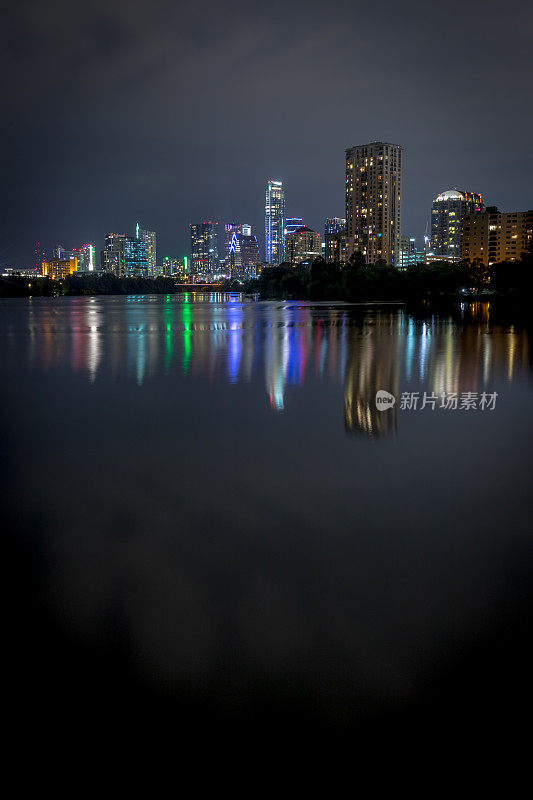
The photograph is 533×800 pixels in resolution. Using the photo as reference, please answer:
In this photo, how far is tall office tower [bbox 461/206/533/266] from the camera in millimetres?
188875

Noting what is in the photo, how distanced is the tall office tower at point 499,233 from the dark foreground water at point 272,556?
643ft

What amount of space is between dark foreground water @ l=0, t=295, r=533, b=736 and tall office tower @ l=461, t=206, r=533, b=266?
643 feet

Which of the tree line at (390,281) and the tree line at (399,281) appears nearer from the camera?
the tree line at (399,281)

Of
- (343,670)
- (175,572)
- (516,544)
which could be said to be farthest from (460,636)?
(175,572)

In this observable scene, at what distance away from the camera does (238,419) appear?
1122 centimetres

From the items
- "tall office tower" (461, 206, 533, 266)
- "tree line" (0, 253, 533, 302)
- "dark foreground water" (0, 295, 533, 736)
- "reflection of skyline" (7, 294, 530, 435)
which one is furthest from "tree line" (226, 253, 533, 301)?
"tall office tower" (461, 206, 533, 266)

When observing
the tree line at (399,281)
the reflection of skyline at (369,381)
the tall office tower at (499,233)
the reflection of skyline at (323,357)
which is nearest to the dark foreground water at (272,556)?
the reflection of skyline at (369,381)

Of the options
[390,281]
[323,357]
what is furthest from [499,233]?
[323,357]

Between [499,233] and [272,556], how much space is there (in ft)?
691

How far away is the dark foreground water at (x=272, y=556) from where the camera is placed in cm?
371

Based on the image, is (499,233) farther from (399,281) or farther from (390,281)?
(390,281)

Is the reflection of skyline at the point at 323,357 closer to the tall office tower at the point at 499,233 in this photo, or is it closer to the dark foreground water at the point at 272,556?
the dark foreground water at the point at 272,556

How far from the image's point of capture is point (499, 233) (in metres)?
195

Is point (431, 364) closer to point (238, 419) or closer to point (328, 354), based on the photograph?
point (328, 354)
